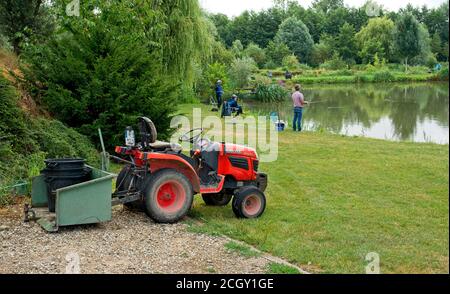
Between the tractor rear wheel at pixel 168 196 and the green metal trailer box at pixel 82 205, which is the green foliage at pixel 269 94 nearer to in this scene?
the tractor rear wheel at pixel 168 196

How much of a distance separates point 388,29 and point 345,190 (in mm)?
56481

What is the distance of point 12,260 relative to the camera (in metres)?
5.28

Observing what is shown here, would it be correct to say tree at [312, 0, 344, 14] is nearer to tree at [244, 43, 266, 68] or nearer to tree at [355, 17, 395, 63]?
tree at [355, 17, 395, 63]

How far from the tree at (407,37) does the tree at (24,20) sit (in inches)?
1811

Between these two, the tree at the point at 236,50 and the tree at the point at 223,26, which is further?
the tree at the point at 223,26

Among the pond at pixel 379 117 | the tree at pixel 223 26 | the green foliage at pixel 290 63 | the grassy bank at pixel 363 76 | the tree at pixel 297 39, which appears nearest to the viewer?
the pond at pixel 379 117

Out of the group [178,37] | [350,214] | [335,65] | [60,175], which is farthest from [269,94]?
[335,65]

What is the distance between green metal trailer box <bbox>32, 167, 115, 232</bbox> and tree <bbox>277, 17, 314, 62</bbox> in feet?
208

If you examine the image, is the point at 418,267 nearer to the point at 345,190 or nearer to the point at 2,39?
the point at 345,190

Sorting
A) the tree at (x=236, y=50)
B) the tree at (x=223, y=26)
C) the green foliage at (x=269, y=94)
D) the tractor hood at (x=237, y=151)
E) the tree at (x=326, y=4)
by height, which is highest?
the tree at (x=326, y=4)

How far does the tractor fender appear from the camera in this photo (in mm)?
6789

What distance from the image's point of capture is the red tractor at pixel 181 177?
6709mm

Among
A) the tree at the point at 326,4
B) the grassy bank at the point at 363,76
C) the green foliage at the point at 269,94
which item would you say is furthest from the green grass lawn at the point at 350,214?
the tree at the point at 326,4

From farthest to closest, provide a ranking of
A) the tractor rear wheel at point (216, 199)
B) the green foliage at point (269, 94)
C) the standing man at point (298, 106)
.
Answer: the green foliage at point (269, 94)
the standing man at point (298, 106)
the tractor rear wheel at point (216, 199)
